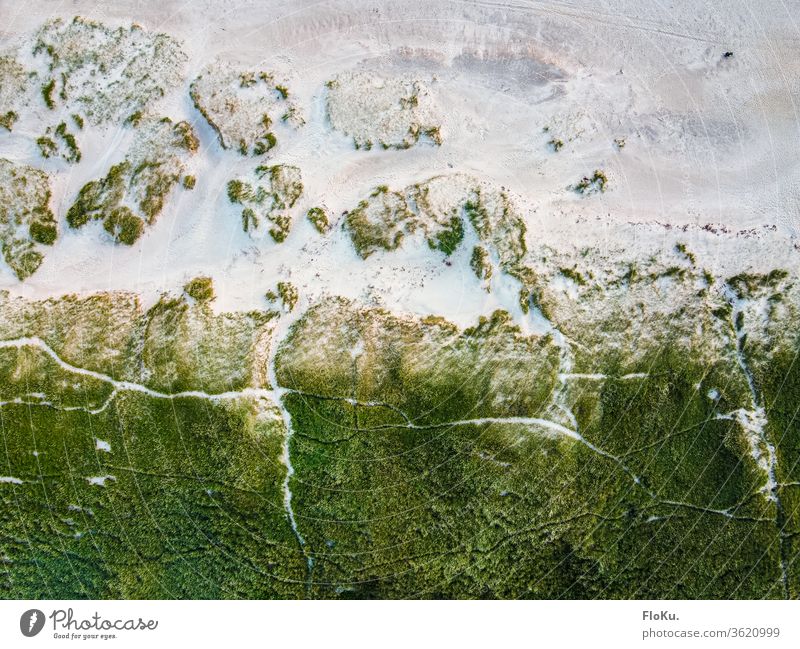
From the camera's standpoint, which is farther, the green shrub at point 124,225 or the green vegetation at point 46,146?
the green vegetation at point 46,146

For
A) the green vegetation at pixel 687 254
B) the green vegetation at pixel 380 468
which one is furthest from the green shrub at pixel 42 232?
the green vegetation at pixel 687 254

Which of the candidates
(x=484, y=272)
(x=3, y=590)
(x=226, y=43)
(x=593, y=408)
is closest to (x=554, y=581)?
(x=593, y=408)

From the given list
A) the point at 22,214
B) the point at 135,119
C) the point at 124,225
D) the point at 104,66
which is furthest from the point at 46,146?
the point at 124,225

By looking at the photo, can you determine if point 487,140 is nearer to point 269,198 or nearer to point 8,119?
point 269,198
